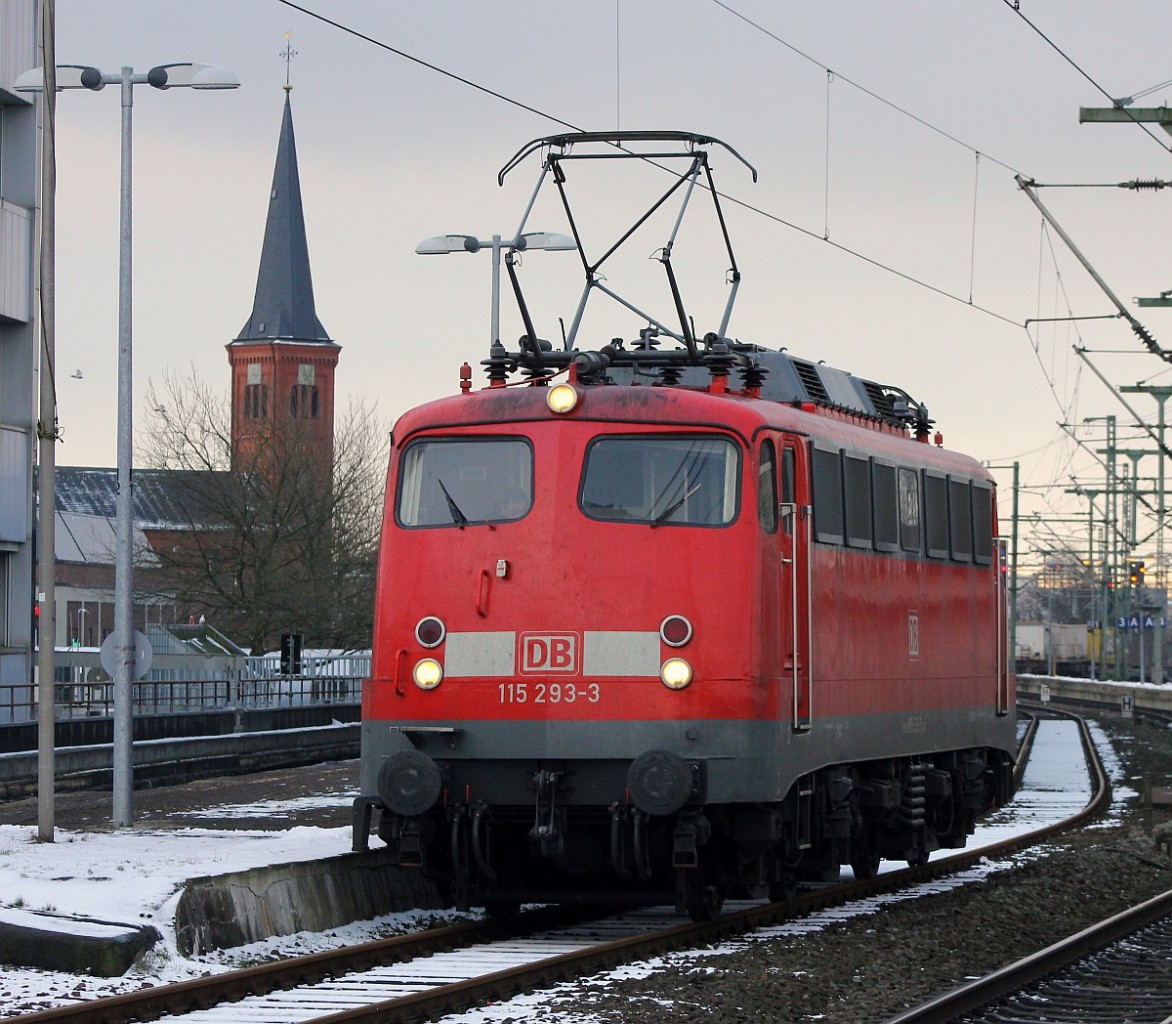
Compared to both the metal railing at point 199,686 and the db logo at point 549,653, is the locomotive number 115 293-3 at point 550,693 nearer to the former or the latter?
the db logo at point 549,653

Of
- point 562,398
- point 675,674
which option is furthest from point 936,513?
point 675,674

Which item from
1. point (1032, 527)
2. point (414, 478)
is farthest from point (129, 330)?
point (1032, 527)

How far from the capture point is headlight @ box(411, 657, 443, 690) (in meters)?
Result: 13.6

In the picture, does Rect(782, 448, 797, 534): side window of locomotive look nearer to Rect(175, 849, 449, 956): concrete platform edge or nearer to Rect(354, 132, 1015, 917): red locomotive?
Rect(354, 132, 1015, 917): red locomotive

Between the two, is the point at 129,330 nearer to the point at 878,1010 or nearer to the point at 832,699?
the point at 832,699

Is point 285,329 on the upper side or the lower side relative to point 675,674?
upper

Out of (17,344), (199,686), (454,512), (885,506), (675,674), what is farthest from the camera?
(199,686)

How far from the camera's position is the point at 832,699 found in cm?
1480

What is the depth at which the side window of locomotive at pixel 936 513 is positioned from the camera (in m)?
17.3

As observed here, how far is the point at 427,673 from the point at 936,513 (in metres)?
5.59

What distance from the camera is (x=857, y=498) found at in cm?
1562

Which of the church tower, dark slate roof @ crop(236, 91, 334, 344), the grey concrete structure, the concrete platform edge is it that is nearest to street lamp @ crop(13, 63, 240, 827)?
the concrete platform edge

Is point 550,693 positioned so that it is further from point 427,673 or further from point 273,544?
point 273,544

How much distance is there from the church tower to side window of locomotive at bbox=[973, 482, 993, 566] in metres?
97.8
